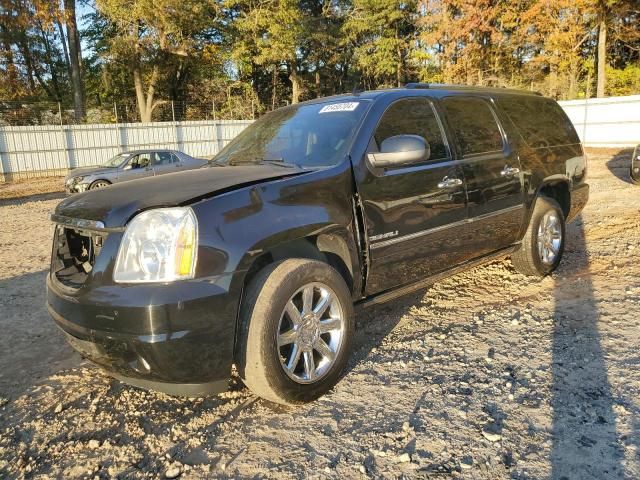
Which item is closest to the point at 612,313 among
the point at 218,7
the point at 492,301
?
the point at 492,301

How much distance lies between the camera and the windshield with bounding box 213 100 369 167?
3617 mm

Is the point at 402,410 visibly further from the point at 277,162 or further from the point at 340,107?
the point at 340,107

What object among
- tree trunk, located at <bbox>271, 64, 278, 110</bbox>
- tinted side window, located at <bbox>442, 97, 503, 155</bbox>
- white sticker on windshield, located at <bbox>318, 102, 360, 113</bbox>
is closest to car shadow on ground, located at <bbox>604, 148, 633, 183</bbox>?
tinted side window, located at <bbox>442, 97, 503, 155</bbox>

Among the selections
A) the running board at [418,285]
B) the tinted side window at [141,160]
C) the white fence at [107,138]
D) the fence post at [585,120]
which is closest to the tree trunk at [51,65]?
the white fence at [107,138]

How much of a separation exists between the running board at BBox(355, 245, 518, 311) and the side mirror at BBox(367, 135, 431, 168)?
2.98 feet

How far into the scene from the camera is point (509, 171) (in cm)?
471

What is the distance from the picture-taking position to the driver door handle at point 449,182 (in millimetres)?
4016

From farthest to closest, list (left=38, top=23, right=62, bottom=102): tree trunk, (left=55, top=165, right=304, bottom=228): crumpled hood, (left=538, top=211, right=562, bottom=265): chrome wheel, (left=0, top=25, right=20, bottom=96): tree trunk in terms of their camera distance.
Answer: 1. (left=38, top=23, right=62, bottom=102): tree trunk
2. (left=0, top=25, right=20, bottom=96): tree trunk
3. (left=538, top=211, right=562, bottom=265): chrome wheel
4. (left=55, top=165, right=304, bottom=228): crumpled hood

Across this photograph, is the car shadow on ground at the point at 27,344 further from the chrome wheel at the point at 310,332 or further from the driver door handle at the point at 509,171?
the driver door handle at the point at 509,171

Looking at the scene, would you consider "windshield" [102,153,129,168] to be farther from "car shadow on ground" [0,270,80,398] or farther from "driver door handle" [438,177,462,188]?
"driver door handle" [438,177,462,188]

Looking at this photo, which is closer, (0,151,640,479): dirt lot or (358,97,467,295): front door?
(0,151,640,479): dirt lot

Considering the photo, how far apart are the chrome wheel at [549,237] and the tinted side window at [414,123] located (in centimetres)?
179

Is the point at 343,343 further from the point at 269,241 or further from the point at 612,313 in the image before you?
the point at 612,313

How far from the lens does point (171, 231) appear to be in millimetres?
2662
